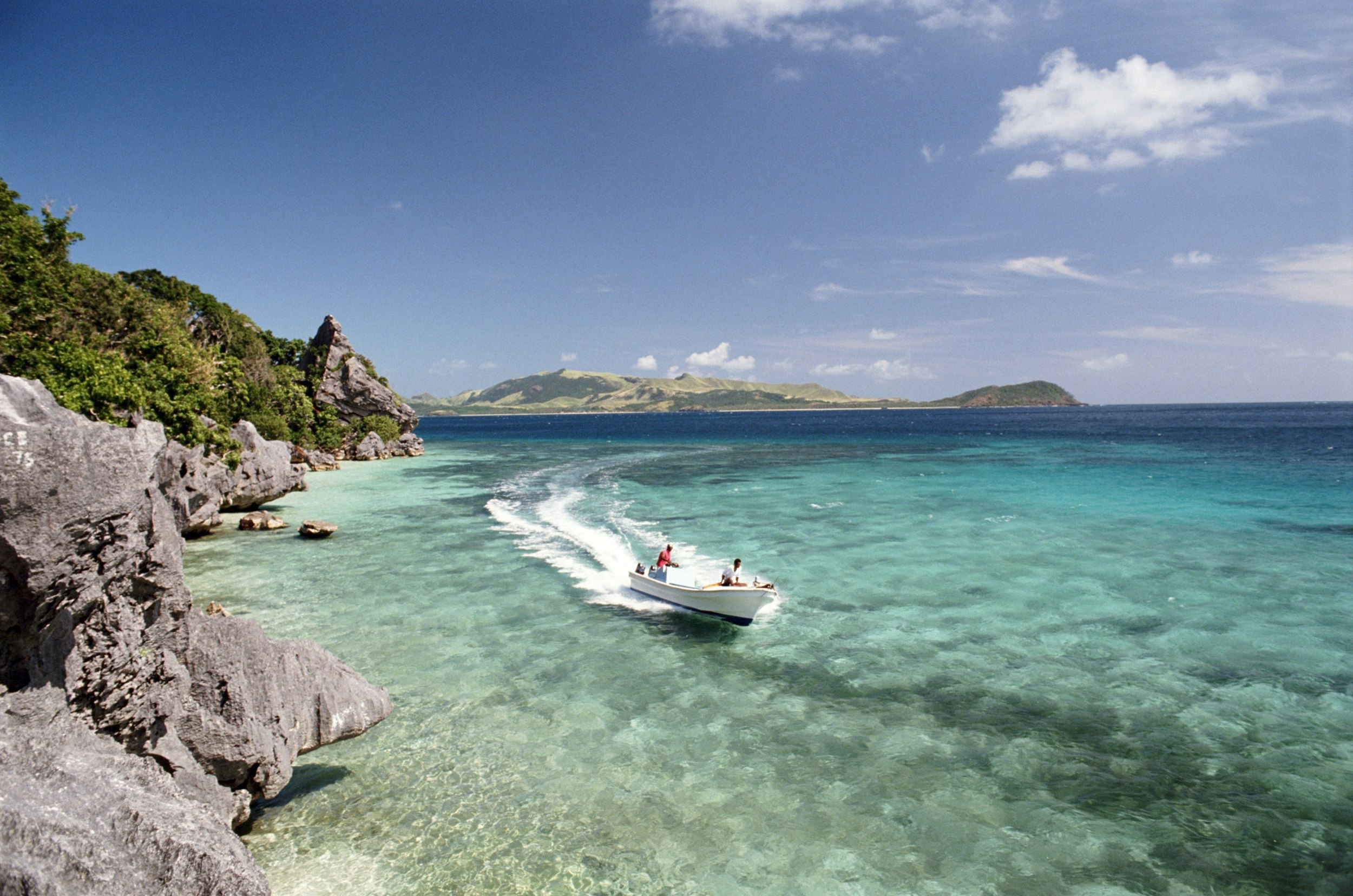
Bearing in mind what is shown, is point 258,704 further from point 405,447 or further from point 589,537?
point 405,447

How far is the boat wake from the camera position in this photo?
25078mm

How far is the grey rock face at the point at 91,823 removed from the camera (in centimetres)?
552

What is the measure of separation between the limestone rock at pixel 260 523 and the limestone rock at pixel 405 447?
55.4 m

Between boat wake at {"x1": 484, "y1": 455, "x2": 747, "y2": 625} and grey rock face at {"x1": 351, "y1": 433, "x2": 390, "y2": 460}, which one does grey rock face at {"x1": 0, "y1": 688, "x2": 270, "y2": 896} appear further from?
grey rock face at {"x1": 351, "y1": 433, "x2": 390, "y2": 460}

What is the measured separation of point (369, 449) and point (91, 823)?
3379 inches

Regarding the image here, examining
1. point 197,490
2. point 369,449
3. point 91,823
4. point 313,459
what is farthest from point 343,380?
point 91,823

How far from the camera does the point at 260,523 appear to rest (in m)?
34.5

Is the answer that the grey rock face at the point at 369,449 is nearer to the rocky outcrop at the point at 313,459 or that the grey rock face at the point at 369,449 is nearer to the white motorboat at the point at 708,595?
the rocky outcrop at the point at 313,459

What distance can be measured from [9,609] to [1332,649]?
28.8 meters

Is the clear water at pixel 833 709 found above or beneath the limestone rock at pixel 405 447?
beneath

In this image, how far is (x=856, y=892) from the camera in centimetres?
972

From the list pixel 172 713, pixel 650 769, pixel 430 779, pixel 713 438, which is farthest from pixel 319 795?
pixel 713 438

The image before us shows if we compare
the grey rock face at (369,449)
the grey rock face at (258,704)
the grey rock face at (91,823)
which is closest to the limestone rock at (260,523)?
the grey rock face at (258,704)

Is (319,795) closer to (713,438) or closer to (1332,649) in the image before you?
(1332,649)
